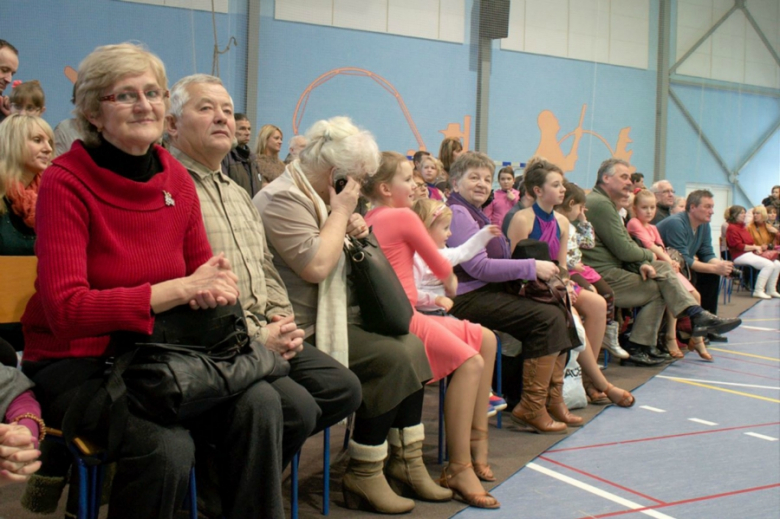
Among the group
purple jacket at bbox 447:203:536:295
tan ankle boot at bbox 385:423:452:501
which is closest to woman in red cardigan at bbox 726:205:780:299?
purple jacket at bbox 447:203:536:295

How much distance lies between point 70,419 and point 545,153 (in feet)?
31.8

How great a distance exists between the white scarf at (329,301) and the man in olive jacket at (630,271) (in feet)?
10.1

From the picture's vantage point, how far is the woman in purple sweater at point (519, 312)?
373cm

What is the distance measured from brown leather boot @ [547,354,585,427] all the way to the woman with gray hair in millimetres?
1315

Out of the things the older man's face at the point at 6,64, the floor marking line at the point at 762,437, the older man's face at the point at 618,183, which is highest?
the older man's face at the point at 6,64

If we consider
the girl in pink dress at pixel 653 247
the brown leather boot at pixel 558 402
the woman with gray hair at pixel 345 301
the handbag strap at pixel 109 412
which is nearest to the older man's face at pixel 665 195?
the girl in pink dress at pixel 653 247

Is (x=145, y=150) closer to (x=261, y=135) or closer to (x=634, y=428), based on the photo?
(x=634, y=428)

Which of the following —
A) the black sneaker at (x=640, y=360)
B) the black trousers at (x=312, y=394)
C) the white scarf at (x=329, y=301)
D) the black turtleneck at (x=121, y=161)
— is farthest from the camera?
the black sneaker at (x=640, y=360)

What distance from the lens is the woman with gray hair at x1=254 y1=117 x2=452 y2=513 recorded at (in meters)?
2.58

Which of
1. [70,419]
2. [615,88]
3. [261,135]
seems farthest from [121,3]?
[615,88]

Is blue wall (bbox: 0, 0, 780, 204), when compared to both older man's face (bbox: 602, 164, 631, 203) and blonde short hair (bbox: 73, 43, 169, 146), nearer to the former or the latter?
older man's face (bbox: 602, 164, 631, 203)

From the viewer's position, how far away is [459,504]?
2.82 m

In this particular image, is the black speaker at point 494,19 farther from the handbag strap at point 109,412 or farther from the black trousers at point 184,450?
the handbag strap at point 109,412

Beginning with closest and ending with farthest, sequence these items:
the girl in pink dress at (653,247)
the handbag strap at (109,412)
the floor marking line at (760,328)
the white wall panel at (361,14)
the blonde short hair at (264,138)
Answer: the handbag strap at (109,412)
the girl in pink dress at (653,247)
the blonde short hair at (264,138)
the floor marking line at (760,328)
the white wall panel at (361,14)
